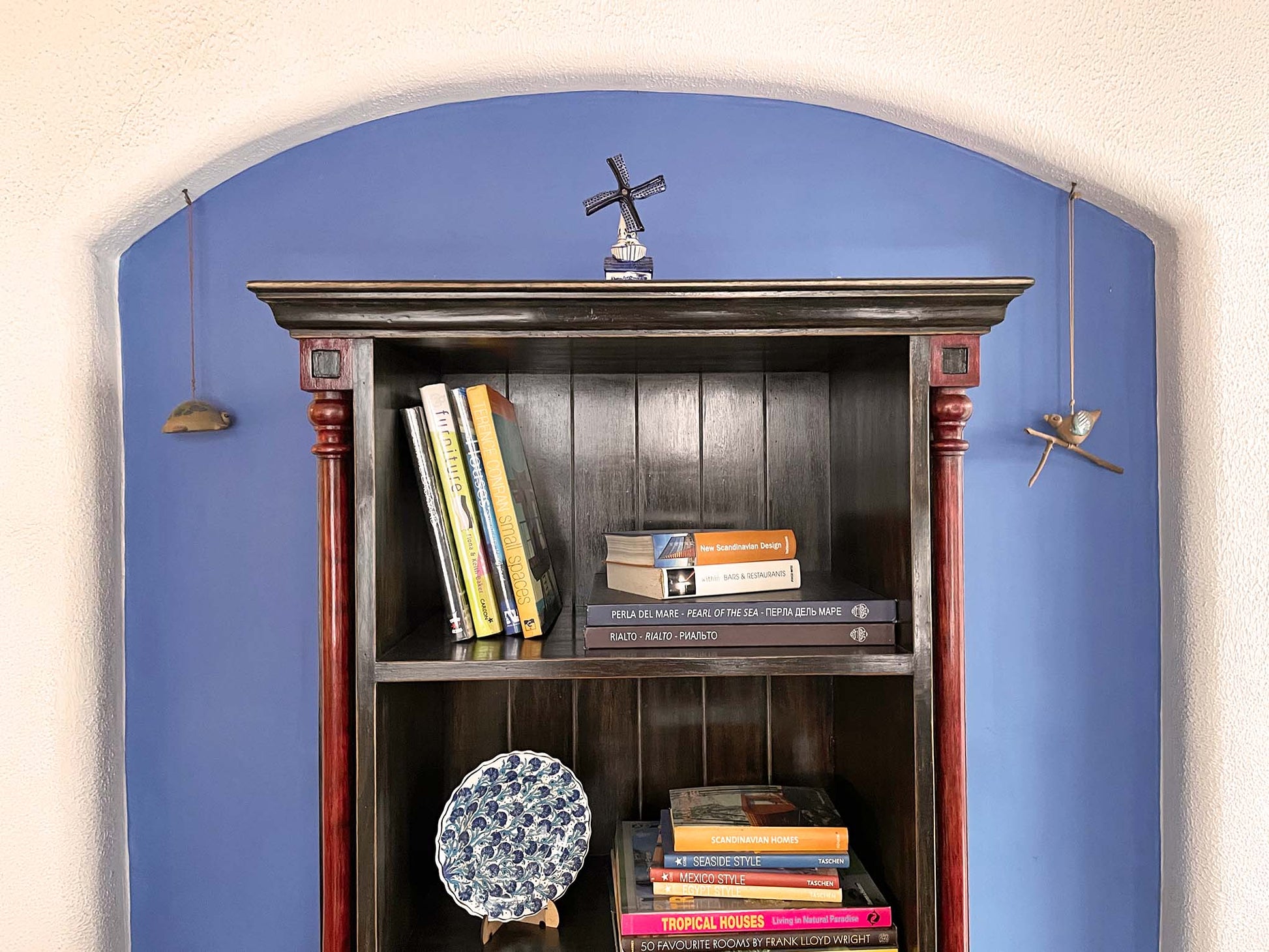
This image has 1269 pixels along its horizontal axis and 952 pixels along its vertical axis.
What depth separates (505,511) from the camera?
1069 mm

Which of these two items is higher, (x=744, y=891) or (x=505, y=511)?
(x=505, y=511)

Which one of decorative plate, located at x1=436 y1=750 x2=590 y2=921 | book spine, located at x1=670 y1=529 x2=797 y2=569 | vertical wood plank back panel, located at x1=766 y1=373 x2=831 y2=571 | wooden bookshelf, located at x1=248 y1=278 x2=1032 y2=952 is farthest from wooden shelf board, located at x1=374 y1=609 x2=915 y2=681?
vertical wood plank back panel, located at x1=766 y1=373 x2=831 y2=571

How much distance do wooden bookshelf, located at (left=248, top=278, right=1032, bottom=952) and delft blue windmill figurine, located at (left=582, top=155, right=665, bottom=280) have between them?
91 millimetres

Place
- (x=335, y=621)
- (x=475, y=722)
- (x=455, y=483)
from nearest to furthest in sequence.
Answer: (x=335, y=621) < (x=455, y=483) < (x=475, y=722)

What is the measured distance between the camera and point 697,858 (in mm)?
1089

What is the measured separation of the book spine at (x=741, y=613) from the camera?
1.01m

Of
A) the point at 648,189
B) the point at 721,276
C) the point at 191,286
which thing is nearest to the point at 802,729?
the point at 721,276

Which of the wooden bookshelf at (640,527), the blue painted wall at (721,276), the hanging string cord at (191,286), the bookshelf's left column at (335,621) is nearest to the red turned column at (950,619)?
the wooden bookshelf at (640,527)

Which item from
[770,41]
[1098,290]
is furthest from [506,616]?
[1098,290]

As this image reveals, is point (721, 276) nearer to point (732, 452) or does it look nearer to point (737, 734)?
point (732, 452)

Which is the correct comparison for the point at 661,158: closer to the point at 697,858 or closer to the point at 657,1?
the point at 657,1

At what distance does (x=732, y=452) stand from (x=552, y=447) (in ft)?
0.91

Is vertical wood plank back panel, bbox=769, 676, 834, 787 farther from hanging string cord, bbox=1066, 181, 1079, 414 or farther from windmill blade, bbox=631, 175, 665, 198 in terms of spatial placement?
windmill blade, bbox=631, 175, 665, 198

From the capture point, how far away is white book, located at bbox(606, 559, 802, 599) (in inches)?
41.7
